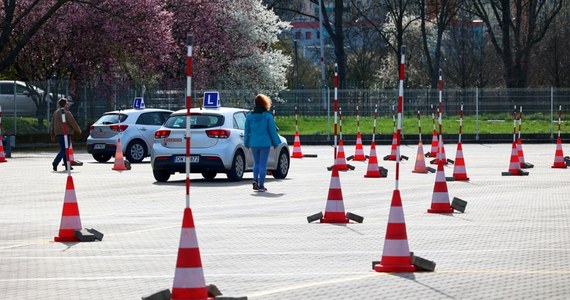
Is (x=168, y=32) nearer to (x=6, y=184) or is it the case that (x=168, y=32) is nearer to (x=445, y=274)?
(x=6, y=184)

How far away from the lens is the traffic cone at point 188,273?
9.72m

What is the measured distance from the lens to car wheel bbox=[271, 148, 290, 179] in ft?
92.4

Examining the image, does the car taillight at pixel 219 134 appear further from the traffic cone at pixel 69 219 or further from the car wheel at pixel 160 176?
the traffic cone at pixel 69 219

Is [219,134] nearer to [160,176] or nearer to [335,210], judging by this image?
[160,176]

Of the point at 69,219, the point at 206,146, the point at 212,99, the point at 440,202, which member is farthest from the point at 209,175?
the point at 69,219

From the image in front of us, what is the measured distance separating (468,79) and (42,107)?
4705 centimetres

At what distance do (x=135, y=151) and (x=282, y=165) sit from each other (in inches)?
370

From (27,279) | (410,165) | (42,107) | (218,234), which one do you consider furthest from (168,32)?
(27,279)

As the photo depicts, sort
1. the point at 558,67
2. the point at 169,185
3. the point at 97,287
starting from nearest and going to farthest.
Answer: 1. the point at 97,287
2. the point at 169,185
3. the point at 558,67

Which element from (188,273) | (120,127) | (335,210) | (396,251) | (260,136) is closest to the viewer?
(188,273)

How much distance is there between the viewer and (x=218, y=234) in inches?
625

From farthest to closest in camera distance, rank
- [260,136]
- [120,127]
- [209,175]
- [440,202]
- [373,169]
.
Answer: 1. [120,127]
2. [209,175]
3. [373,169]
4. [260,136]
5. [440,202]

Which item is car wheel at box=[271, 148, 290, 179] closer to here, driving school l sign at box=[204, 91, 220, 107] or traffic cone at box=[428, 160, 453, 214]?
driving school l sign at box=[204, 91, 220, 107]

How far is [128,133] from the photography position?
36.6 metres
